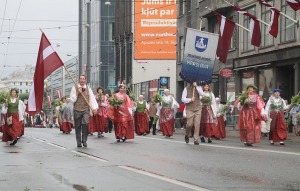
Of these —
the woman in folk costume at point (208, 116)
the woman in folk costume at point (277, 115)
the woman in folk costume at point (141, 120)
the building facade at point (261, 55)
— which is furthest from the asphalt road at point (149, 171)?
the building facade at point (261, 55)

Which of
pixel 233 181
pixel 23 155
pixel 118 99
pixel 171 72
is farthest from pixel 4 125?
pixel 171 72

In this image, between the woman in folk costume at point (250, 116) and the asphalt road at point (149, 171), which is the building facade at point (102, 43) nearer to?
the woman in folk costume at point (250, 116)

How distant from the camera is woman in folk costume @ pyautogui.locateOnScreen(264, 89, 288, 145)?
65.7 ft

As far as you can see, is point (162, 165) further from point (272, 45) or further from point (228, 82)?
point (228, 82)

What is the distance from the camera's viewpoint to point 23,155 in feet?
48.0

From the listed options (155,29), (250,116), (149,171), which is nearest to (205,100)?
(250,116)

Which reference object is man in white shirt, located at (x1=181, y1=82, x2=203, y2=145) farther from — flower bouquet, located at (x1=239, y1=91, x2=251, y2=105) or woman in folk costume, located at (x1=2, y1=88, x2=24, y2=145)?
woman in folk costume, located at (x1=2, y1=88, x2=24, y2=145)

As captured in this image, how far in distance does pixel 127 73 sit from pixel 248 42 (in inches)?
1315

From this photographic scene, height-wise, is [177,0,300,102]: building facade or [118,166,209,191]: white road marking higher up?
[177,0,300,102]: building facade

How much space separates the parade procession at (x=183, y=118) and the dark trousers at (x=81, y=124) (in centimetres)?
3

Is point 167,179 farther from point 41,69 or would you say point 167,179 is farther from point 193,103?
point 193,103

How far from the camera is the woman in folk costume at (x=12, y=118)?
65.5 feet

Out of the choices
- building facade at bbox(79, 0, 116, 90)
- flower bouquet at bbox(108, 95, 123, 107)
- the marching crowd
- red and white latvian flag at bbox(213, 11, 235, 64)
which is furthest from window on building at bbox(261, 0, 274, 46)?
building facade at bbox(79, 0, 116, 90)

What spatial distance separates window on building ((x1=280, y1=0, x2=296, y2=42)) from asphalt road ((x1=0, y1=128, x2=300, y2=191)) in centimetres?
1739
